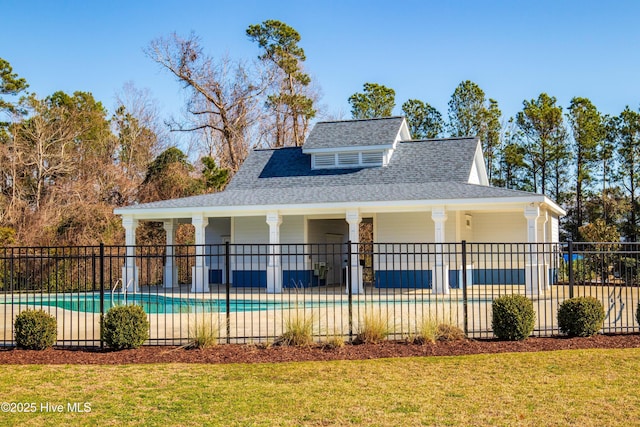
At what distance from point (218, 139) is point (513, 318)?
35.0m

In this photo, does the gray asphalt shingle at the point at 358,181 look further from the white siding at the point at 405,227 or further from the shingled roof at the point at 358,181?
the white siding at the point at 405,227

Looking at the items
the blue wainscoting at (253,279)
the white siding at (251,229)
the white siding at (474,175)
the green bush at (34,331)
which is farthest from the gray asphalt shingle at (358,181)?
the green bush at (34,331)

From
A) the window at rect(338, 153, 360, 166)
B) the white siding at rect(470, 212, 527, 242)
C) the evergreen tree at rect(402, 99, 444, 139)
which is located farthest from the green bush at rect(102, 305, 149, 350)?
the evergreen tree at rect(402, 99, 444, 139)

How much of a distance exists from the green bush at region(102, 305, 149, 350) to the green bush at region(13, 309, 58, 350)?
0.99 meters

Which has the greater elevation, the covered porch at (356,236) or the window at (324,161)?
the window at (324,161)

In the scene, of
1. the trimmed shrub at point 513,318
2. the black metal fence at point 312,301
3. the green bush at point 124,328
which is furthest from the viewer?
the black metal fence at point 312,301

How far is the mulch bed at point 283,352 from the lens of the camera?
10.9 metres

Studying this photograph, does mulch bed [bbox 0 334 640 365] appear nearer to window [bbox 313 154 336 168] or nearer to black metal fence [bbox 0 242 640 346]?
black metal fence [bbox 0 242 640 346]

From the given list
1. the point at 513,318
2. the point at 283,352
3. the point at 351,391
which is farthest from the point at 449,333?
the point at 351,391

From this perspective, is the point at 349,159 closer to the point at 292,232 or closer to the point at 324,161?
the point at 324,161

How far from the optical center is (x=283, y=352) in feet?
37.1

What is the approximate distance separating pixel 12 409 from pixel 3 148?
1220 inches

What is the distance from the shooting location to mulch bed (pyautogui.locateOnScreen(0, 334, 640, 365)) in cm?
1094

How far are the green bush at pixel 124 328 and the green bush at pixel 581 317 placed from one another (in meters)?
7.66
